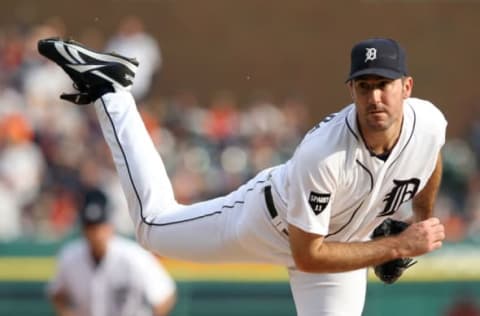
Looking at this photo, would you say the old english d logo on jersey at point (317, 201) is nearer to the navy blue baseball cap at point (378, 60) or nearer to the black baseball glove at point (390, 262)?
the navy blue baseball cap at point (378, 60)

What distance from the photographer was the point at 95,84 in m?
6.91

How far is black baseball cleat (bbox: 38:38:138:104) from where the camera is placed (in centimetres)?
688

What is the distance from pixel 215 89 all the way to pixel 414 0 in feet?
11.5

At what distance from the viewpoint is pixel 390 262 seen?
6590 millimetres

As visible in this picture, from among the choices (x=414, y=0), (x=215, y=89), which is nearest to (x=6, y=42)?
(x=215, y=89)

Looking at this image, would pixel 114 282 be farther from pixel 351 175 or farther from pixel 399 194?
pixel 351 175

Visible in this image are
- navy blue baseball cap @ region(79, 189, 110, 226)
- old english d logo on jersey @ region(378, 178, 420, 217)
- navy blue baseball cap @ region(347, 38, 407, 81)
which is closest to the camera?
navy blue baseball cap @ region(347, 38, 407, 81)

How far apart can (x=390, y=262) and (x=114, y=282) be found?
2.60m

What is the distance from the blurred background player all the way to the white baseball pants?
5.50 ft

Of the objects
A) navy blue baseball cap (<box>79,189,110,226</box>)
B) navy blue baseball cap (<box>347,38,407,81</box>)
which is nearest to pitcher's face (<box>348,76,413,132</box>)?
navy blue baseball cap (<box>347,38,407,81</box>)

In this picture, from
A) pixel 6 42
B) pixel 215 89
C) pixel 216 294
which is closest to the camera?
pixel 216 294

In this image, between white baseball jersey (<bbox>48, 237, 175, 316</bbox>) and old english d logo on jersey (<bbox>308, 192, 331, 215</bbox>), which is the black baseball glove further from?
white baseball jersey (<bbox>48, 237, 175, 316</bbox>)

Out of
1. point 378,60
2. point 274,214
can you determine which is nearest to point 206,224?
point 274,214

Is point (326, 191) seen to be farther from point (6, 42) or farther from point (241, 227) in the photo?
point (6, 42)
